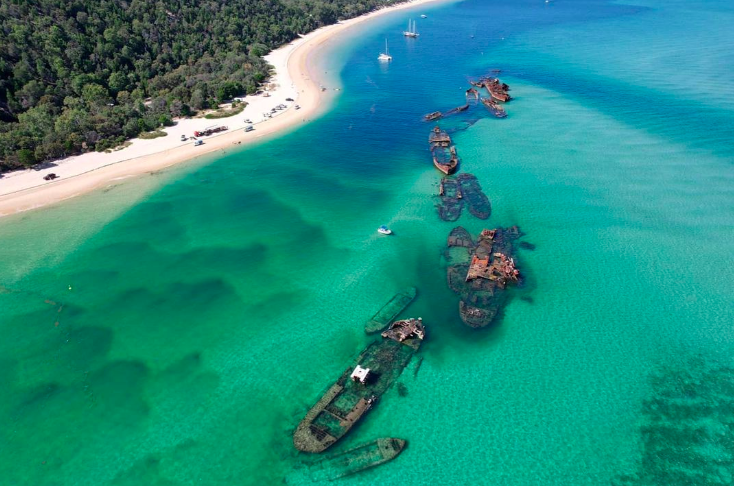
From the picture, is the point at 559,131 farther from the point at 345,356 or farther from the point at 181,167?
the point at 181,167

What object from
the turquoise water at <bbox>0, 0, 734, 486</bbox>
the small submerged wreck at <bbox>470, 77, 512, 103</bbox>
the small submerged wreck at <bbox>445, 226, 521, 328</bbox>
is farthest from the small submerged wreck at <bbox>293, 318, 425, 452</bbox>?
the small submerged wreck at <bbox>470, 77, 512, 103</bbox>

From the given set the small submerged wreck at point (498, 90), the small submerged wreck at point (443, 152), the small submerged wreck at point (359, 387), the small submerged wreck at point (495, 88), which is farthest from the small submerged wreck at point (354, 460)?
the small submerged wreck at point (495, 88)

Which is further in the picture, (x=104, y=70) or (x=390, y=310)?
(x=104, y=70)

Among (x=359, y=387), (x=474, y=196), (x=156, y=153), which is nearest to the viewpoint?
(x=359, y=387)

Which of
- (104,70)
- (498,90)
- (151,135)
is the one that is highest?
(104,70)

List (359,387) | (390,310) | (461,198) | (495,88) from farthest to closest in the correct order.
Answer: (495,88), (461,198), (390,310), (359,387)

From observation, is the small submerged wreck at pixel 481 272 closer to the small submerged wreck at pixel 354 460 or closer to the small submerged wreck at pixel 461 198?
the small submerged wreck at pixel 461 198

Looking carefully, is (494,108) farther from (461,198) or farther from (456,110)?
(461,198)

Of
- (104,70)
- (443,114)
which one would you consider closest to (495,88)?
(443,114)
